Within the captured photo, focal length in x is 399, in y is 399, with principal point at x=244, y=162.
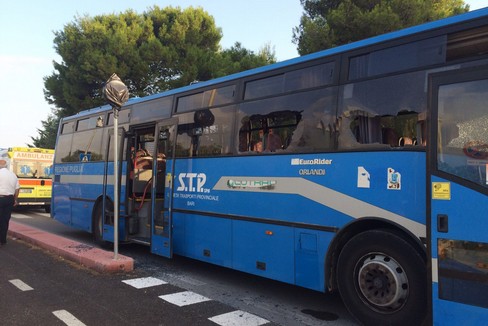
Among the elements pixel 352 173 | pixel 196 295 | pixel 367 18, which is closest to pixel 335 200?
pixel 352 173

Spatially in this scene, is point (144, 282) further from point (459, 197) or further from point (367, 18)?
point (367, 18)

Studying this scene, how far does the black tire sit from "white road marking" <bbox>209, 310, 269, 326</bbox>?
1022 millimetres

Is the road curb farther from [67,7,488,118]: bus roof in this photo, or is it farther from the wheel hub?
the wheel hub

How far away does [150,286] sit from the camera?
19.2 ft

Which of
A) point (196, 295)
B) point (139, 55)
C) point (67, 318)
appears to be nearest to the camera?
point (67, 318)

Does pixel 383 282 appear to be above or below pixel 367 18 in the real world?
below

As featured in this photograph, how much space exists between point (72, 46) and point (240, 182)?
19.6 m

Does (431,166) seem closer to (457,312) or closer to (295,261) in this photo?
(457,312)

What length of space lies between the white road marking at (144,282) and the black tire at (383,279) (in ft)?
9.51

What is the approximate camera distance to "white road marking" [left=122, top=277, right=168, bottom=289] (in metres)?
5.92

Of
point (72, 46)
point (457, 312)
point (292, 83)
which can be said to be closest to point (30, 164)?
point (72, 46)

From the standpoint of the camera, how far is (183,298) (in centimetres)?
532

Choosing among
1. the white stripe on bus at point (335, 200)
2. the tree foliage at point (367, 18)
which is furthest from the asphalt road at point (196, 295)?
the tree foliage at point (367, 18)

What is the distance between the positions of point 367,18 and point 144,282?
418 inches
